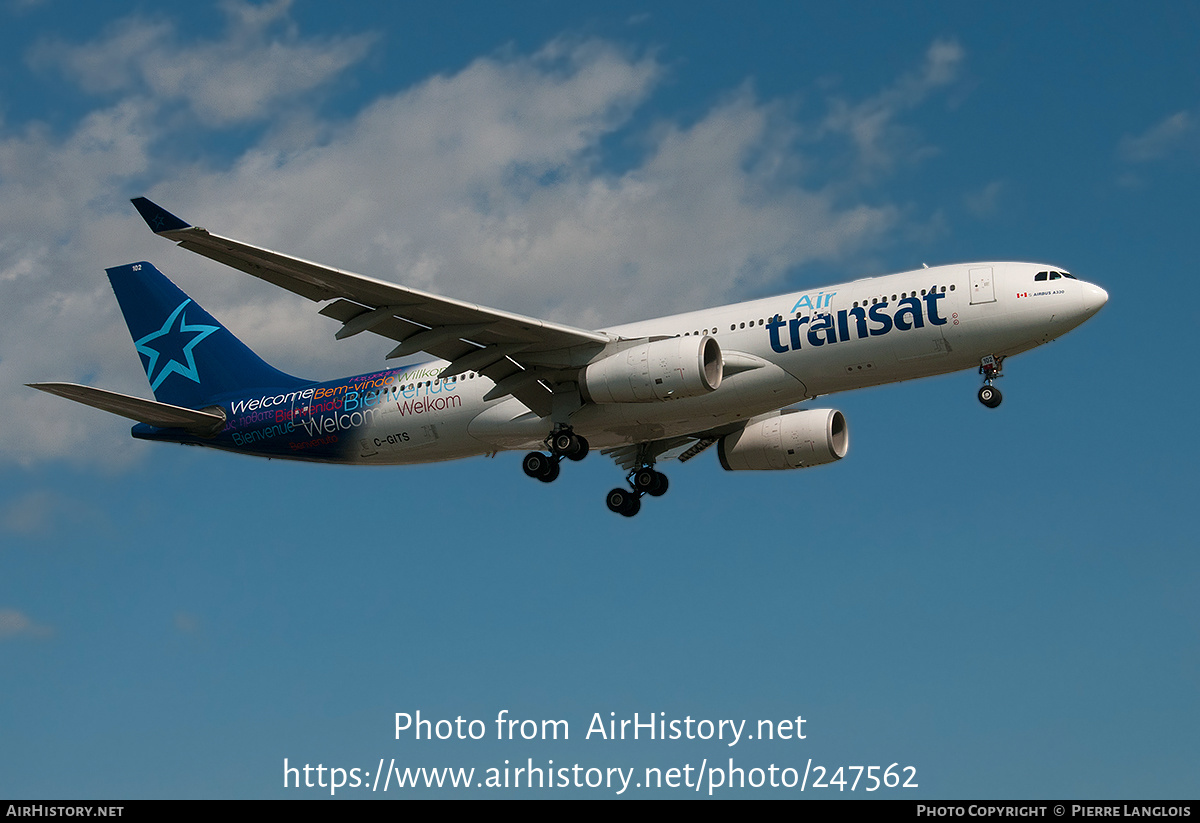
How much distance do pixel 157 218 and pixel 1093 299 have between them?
2050cm

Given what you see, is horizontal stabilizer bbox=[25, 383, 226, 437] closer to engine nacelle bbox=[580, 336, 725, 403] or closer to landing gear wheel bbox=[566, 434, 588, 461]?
landing gear wheel bbox=[566, 434, 588, 461]

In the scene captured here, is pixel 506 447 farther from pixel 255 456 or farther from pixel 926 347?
pixel 926 347

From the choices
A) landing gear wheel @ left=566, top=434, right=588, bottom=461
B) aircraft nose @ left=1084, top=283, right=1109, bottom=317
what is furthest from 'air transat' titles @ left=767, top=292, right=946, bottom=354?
landing gear wheel @ left=566, top=434, right=588, bottom=461

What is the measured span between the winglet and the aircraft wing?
0.02 metres

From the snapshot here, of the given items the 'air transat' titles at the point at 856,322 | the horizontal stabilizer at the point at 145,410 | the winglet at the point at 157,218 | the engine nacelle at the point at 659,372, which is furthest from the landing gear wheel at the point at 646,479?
the winglet at the point at 157,218

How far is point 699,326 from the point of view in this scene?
32344mm

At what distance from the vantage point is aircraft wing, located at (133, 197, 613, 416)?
27.3 meters

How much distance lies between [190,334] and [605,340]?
15533 millimetres

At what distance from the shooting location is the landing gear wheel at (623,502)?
37.6 meters

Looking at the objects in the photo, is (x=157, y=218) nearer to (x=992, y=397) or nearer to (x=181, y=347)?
(x=181, y=347)

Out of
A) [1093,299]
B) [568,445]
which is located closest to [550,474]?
[568,445]

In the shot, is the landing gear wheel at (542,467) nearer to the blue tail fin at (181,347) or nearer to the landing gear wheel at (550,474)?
the landing gear wheel at (550,474)

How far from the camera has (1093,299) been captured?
29328 mm

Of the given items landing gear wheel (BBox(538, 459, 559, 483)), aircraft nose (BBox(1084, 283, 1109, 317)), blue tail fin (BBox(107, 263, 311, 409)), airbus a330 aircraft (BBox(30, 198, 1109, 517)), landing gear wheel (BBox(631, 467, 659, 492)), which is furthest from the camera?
blue tail fin (BBox(107, 263, 311, 409))
